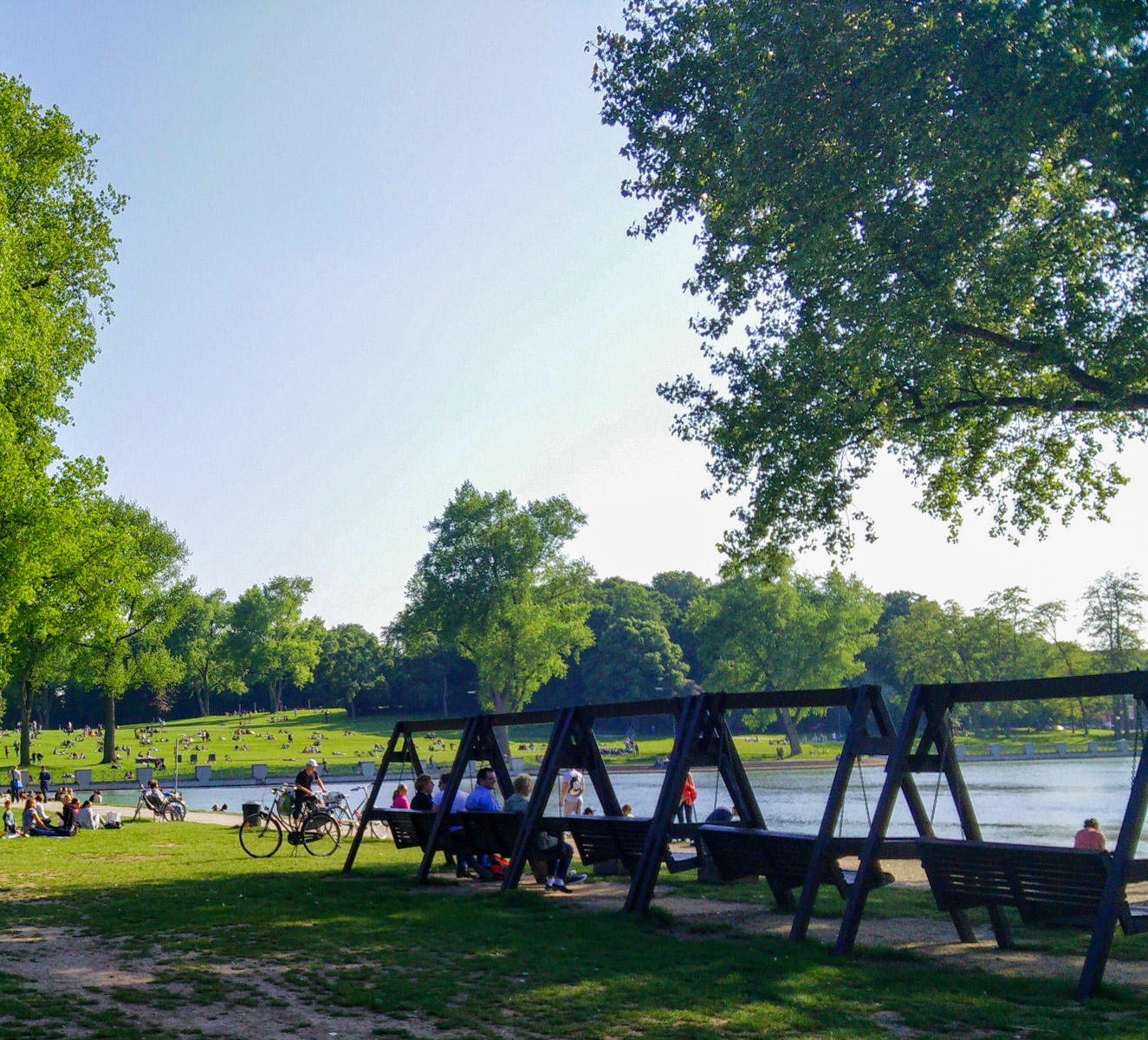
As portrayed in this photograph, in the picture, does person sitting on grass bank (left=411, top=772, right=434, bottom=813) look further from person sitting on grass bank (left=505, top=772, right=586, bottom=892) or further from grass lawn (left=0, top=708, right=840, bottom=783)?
grass lawn (left=0, top=708, right=840, bottom=783)

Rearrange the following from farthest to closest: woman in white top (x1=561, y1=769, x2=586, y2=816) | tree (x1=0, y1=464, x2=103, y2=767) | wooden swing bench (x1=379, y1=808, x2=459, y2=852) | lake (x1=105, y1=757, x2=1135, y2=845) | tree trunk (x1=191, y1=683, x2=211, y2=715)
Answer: tree trunk (x1=191, y1=683, x2=211, y2=715), lake (x1=105, y1=757, x2=1135, y2=845), tree (x1=0, y1=464, x2=103, y2=767), woman in white top (x1=561, y1=769, x2=586, y2=816), wooden swing bench (x1=379, y1=808, x2=459, y2=852)

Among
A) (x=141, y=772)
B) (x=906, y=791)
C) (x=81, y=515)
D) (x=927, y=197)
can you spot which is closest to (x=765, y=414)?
(x=927, y=197)

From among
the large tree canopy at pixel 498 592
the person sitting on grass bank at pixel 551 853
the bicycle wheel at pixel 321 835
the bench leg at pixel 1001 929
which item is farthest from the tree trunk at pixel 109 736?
the bench leg at pixel 1001 929

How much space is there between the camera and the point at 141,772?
46969mm

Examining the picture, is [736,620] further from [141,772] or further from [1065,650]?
[141,772]

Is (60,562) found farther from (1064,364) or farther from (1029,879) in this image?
(1029,879)

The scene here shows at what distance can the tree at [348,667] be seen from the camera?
4491 inches

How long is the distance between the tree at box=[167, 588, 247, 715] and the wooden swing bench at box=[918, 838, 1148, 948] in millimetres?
93983

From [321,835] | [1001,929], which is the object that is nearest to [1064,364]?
[1001,929]

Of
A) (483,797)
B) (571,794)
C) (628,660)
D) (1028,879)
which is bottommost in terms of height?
(571,794)

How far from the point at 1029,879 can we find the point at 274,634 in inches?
4006

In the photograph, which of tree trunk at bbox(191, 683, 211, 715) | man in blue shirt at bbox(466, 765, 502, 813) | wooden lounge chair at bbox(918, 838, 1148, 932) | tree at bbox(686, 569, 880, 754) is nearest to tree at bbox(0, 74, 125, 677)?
man in blue shirt at bbox(466, 765, 502, 813)

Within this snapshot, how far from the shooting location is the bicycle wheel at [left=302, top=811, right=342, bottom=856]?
56.0 feet

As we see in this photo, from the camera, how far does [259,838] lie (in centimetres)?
1727
